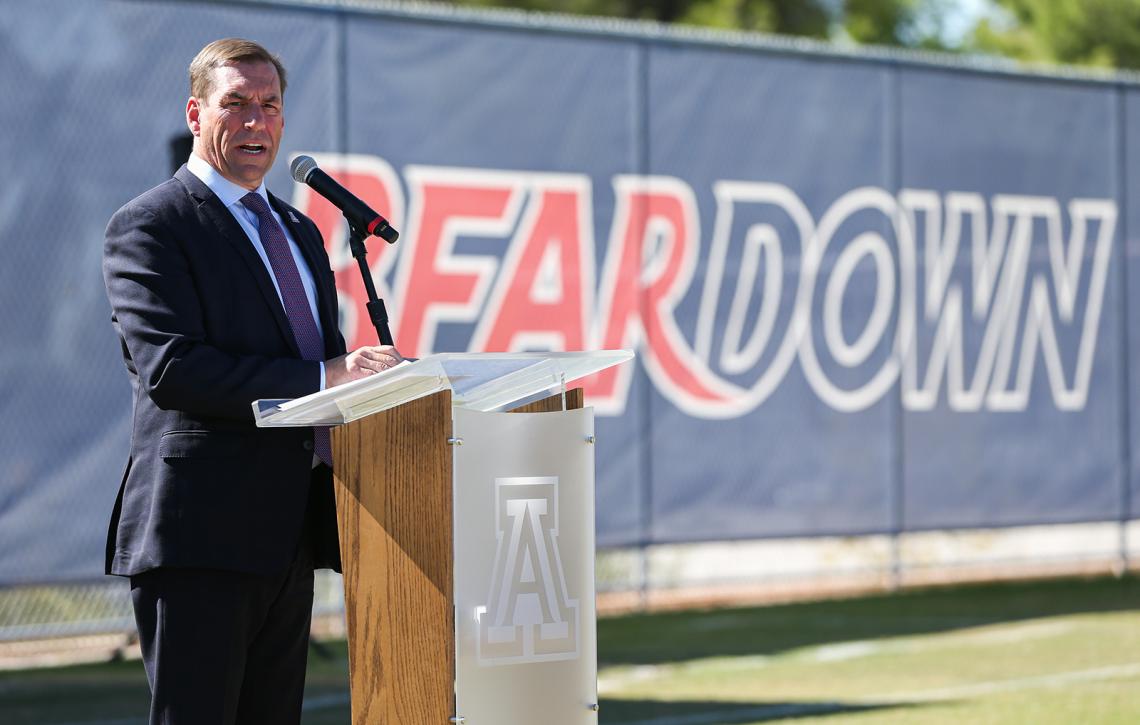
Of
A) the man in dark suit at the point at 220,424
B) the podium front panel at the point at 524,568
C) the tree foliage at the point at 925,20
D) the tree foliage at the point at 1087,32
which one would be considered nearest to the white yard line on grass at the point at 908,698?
the podium front panel at the point at 524,568

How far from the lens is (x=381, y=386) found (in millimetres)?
3188

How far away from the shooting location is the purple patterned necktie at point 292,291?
3.57 m

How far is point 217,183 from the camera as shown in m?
3.57

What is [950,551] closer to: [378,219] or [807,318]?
[807,318]

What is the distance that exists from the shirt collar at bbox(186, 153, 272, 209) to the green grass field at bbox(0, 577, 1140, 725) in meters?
3.83

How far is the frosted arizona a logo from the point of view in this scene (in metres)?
3.35

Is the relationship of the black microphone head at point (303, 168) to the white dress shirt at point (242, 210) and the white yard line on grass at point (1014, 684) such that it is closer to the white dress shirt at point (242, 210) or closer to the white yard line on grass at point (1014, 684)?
the white dress shirt at point (242, 210)

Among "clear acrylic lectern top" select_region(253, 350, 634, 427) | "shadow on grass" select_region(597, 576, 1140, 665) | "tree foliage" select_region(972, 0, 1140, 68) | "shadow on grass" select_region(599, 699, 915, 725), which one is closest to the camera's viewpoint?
"clear acrylic lectern top" select_region(253, 350, 634, 427)

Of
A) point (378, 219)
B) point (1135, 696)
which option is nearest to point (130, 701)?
point (1135, 696)

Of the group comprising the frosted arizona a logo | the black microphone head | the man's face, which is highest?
the man's face

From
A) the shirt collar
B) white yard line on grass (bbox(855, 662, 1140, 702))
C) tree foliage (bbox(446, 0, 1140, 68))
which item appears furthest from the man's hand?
tree foliage (bbox(446, 0, 1140, 68))

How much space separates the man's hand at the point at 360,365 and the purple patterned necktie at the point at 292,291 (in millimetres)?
197

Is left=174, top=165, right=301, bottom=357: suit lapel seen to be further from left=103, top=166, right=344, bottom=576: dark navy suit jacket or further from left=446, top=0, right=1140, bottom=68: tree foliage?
left=446, top=0, right=1140, bottom=68: tree foliage

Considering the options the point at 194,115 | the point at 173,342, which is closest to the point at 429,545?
the point at 173,342
